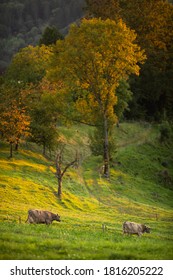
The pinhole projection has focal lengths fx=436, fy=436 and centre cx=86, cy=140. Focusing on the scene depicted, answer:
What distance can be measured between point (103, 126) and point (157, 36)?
40.9m

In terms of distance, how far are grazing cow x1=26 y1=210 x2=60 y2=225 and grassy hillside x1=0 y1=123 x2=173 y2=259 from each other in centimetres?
106

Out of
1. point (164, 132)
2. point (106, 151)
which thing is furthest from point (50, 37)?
point (106, 151)

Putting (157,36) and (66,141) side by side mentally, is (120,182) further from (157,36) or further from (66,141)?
(157,36)

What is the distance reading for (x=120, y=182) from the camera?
2591 inches

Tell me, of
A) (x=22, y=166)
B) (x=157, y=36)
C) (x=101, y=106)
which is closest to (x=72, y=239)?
(x=22, y=166)

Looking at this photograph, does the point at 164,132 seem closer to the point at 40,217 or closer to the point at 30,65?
the point at 30,65

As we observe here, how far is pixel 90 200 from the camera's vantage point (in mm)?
54969

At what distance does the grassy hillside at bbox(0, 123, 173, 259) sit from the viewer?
2422cm

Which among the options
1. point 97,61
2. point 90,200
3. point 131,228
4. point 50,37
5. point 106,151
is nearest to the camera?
point 131,228

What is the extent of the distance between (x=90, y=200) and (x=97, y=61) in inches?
829

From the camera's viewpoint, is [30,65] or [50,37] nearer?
[30,65]

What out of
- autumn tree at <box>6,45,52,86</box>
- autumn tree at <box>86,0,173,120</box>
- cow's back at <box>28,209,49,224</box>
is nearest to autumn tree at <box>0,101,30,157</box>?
cow's back at <box>28,209,49,224</box>

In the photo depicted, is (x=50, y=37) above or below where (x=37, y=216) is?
above

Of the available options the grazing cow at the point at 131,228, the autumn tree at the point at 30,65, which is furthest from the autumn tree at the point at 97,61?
the grazing cow at the point at 131,228
